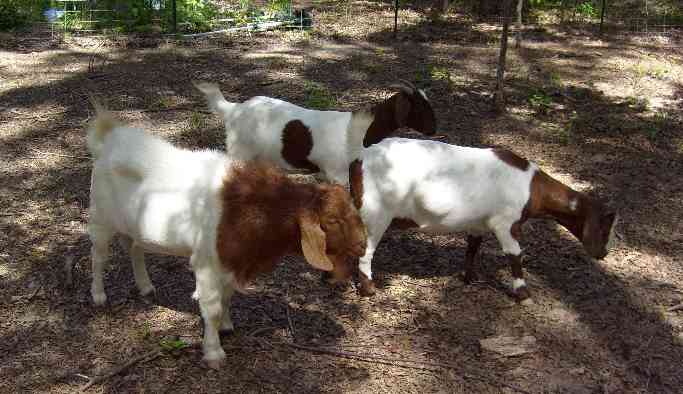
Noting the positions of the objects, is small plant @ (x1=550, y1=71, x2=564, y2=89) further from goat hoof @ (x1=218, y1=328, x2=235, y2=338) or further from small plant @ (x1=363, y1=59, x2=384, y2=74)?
goat hoof @ (x1=218, y1=328, x2=235, y2=338)

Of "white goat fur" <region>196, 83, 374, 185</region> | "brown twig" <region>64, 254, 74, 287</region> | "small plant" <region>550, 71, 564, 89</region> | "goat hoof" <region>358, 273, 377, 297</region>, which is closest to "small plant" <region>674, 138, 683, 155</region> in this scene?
"small plant" <region>550, 71, 564, 89</region>

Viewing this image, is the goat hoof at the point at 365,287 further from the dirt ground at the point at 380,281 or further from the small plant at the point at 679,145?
the small plant at the point at 679,145

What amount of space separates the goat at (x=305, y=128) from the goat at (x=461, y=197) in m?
1.11

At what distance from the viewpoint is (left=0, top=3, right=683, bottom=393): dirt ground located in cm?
424

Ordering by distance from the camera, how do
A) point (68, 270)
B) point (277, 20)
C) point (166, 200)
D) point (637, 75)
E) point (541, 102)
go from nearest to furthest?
point (166, 200) < point (68, 270) < point (541, 102) < point (637, 75) < point (277, 20)

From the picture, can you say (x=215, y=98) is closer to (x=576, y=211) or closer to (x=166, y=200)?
(x=166, y=200)

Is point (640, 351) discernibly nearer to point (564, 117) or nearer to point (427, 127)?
point (427, 127)

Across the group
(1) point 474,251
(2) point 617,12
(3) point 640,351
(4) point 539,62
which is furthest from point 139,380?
(2) point 617,12

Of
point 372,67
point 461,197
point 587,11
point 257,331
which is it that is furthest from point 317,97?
point 587,11

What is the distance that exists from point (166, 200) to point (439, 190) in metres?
1.96

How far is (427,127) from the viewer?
661 centimetres

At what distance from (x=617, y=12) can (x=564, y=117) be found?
→ 7310 millimetres

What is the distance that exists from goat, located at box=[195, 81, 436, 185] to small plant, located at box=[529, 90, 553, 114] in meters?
2.94

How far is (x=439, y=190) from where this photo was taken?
191 inches
